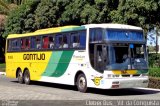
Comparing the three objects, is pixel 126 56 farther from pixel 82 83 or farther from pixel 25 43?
pixel 25 43

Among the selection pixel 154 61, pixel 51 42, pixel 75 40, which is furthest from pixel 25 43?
pixel 154 61

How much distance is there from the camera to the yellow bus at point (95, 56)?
1948 centimetres

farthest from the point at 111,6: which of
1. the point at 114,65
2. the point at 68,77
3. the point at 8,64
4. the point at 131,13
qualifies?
the point at 114,65

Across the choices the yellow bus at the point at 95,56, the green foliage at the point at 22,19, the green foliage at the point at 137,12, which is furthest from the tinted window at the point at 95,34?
the green foliage at the point at 22,19

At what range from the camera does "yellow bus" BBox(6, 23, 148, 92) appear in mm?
19484

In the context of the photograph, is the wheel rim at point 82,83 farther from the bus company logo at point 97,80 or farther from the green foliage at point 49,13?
the green foliage at point 49,13

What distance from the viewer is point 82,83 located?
69.1ft

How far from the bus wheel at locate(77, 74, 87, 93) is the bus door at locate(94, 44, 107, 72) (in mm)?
1165

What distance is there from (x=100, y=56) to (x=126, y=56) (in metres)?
1.11

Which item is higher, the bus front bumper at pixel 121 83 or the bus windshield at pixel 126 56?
the bus windshield at pixel 126 56

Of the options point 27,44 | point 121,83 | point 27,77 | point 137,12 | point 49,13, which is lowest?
point 27,77

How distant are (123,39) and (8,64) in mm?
11314

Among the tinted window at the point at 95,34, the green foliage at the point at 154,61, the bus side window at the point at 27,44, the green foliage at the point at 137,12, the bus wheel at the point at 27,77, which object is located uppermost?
the green foliage at the point at 137,12

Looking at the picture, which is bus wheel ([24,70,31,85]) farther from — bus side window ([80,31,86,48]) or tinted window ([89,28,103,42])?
tinted window ([89,28,103,42])
